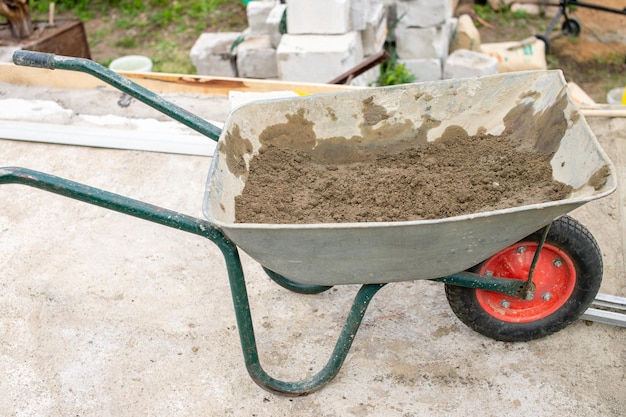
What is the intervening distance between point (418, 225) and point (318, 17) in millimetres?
2689

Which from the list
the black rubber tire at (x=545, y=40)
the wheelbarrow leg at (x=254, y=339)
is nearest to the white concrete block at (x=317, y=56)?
the black rubber tire at (x=545, y=40)

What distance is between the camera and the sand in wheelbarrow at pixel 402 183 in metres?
2.05

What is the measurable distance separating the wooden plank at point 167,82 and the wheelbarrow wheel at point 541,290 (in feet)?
5.23

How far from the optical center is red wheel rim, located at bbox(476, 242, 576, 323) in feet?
7.08

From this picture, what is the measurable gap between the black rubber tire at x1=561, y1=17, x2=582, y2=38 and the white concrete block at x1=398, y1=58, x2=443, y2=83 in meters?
1.85

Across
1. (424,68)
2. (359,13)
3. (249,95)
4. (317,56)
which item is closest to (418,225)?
(249,95)

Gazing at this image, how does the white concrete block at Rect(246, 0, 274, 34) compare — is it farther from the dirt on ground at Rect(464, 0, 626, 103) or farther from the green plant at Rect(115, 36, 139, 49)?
the dirt on ground at Rect(464, 0, 626, 103)

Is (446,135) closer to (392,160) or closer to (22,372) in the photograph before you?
(392,160)

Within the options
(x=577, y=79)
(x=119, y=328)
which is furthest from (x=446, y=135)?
(x=577, y=79)

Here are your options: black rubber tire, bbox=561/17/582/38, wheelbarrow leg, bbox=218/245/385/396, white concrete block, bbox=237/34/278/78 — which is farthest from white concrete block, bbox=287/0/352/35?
black rubber tire, bbox=561/17/582/38

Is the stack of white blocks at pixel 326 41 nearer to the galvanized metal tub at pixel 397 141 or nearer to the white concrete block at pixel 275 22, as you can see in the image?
the white concrete block at pixel 275 22

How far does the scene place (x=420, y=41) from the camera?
455 centimetres

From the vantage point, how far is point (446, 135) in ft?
7.69

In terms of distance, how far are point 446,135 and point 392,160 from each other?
0.73ft
